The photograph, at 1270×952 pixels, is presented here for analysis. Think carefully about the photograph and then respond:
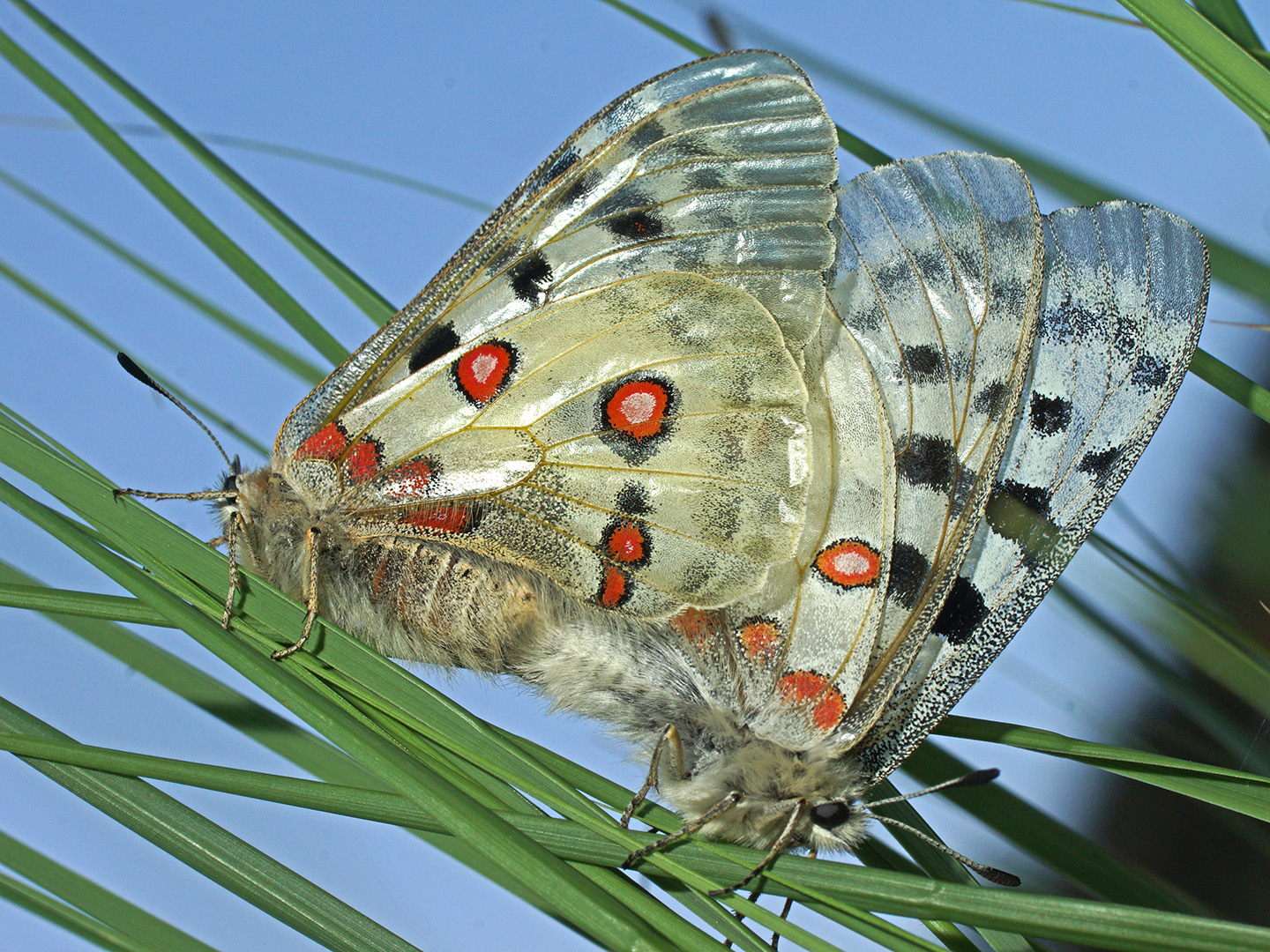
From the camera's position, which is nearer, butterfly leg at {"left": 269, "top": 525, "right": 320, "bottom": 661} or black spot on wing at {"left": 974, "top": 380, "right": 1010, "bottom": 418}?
butterfly leg at {"left": 269, "top": 525, "right": 320, "bottom": 661}

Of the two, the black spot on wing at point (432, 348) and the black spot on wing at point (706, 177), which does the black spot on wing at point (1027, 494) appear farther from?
the black spot on wing at point (432, 348)

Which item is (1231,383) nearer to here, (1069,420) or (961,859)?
(1069,420)

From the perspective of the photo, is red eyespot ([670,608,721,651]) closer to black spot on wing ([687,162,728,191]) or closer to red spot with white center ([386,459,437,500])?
red spot with white center ([386,459,437,500])

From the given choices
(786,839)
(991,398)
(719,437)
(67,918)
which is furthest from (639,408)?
(67,918)

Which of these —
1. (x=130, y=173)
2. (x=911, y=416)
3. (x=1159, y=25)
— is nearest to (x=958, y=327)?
(x=911, y=416)

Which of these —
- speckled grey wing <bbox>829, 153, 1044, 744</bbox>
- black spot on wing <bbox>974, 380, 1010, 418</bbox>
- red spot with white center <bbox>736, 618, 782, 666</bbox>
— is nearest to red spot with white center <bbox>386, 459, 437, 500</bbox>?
red spot with white center <bbox>736, 618, 782, 666</bbox>
